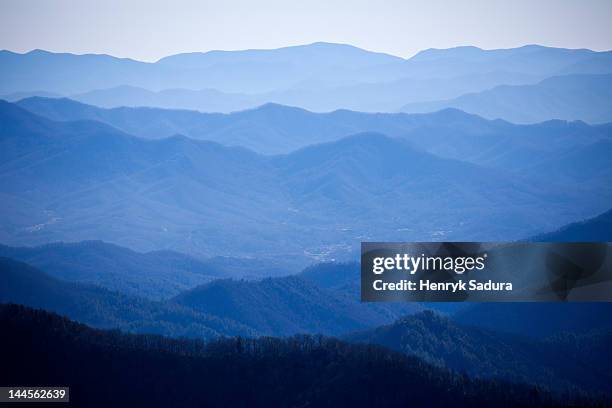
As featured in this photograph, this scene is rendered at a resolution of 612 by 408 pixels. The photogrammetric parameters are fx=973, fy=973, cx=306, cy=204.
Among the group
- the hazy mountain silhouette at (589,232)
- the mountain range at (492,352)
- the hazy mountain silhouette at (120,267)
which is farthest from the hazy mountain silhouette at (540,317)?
the hazy mountain silhouette at (120,267)

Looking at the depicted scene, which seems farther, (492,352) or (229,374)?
(492,352)

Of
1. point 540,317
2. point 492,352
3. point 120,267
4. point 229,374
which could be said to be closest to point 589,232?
point 540,317

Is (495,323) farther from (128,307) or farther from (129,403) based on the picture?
(129,403)

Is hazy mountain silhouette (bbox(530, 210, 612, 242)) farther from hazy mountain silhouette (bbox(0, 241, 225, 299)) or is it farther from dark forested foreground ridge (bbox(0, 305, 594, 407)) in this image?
dark forested foreground ridge (bbox(0, 305, 594, 407))

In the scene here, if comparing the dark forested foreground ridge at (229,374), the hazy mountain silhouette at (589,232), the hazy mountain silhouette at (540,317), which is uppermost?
the hazy mountain silhouette at (589,232)

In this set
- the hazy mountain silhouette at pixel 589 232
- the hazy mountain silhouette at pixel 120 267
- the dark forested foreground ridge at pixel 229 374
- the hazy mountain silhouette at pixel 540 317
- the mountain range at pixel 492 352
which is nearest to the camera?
the dark forested foreground ridge at pixel 229 374

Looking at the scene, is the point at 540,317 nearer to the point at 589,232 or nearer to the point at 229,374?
the point at 589,232

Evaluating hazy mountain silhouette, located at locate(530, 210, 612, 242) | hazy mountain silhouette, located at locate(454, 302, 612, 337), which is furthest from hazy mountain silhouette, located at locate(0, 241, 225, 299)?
hazy mountain silhouette, located at locate(530, 210, 612, 242)

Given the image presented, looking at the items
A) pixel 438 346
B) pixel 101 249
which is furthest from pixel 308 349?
pixel 101 249

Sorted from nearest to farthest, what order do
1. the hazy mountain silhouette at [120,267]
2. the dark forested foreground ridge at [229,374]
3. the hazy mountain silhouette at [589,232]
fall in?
the dark forested foreground ridge at [229,374] → the hazy mountain silhouette at [589,232] → the hazy mountain silhouette at [120,267]

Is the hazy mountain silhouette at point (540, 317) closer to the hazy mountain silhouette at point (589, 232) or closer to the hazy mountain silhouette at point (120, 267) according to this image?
the hazy mountain silhouette at point (589, 232)
